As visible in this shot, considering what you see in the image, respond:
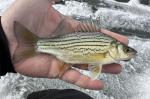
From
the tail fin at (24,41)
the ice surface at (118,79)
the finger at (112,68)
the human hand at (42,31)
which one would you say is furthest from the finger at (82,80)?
the ice surface at (118,79)

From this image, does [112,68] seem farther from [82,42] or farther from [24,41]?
[24,41]

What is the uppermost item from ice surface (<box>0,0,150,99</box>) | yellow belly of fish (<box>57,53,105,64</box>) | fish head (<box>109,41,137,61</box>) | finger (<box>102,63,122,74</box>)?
fish head (<box>109,41,137,61</box>)

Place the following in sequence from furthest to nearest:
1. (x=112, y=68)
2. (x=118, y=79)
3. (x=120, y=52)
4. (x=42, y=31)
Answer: (x=118, y=79)
(x=42, y=31)
(x=112, y=68)
(x=120, y=52)

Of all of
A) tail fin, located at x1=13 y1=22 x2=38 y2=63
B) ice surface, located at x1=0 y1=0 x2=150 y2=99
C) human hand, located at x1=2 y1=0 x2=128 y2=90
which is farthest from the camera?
ice surface, located at x1=0 y1=0 x2=150 y2=99

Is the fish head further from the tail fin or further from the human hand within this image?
the tail fin

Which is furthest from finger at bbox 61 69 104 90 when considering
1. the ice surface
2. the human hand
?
the ice surface

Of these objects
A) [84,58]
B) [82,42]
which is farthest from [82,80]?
[82,42]
